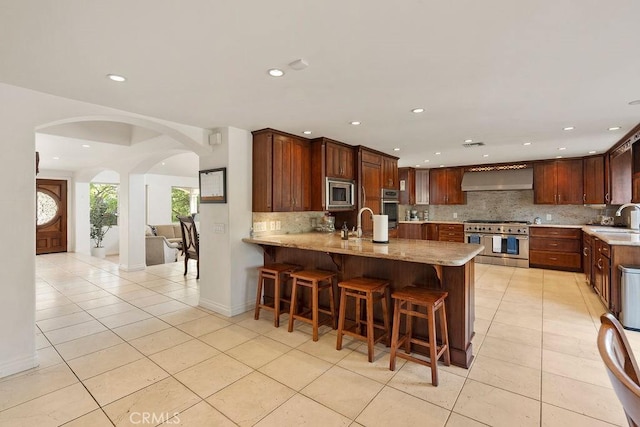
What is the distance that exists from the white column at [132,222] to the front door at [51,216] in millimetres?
4041

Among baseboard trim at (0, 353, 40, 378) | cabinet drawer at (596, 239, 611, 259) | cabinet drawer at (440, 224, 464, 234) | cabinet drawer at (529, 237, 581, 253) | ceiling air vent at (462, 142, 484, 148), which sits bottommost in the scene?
baseboard trim at (0, 353, 40, 378)

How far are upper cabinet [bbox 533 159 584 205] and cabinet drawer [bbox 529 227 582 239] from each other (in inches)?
24.5

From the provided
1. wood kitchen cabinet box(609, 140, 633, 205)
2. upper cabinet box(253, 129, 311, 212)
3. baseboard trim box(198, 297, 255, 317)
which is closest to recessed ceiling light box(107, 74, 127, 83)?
upper cabinet box(253, 129, 311, 212)

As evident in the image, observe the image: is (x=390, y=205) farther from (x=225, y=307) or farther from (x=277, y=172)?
(x=225, y=307)

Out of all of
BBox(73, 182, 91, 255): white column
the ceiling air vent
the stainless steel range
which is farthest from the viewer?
BBox(73, 182, 91, 255): white column

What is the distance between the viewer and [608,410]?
78.1 inches

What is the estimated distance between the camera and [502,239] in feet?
21.2

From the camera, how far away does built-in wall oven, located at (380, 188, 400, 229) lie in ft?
17.9

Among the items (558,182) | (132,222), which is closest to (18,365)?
(132,222)

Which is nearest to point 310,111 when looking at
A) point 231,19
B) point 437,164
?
point 231,19

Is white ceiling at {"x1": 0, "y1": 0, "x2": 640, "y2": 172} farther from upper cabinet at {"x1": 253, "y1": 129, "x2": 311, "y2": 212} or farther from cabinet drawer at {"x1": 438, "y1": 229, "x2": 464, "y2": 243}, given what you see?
cabinet drawer at {"x1": 438, "y1": 229, "x2": 464, "y2": 243}

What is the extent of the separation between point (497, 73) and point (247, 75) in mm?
1803

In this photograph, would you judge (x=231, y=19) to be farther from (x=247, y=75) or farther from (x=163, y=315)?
(x=163, y=315)

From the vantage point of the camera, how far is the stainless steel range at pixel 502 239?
6285mm
